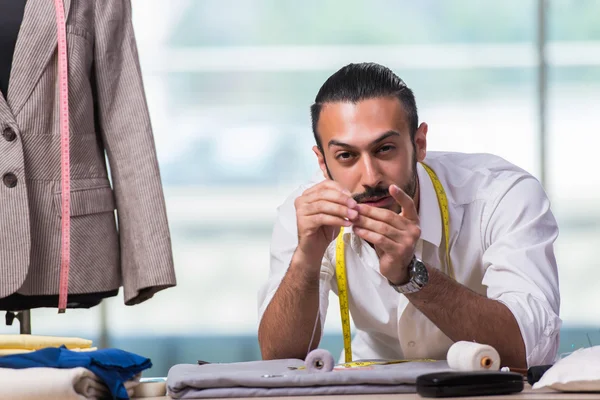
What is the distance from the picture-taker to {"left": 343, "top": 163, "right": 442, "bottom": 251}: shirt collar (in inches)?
93.0

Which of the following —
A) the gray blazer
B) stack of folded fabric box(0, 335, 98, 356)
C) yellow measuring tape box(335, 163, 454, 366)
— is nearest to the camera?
stack of folded fabric box(0, 335, 98, 356)

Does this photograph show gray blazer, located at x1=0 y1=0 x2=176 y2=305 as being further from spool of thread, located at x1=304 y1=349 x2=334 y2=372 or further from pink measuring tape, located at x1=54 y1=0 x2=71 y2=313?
spool of thread, located at x1=304 y1=349 x2=334 y2=372

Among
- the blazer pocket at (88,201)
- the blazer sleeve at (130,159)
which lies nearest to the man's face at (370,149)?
the blazer sleeve at (130,159)

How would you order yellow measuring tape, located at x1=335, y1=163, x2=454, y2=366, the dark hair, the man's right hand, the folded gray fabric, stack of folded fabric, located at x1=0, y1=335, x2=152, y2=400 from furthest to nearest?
yellow measuring tape, located at x1=335, y1=163, x2=454, y2=366, the dark hair, the man's right hand, the folded gray fabric, stack of folded fabric, located at x1=0, y1=335, x2=152, y2=400

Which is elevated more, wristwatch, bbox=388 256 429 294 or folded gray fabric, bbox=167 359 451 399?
wristwatch, bbox=388 256 429 294

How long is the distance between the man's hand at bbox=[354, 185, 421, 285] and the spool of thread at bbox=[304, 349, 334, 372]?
39cm

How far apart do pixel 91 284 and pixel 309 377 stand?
0.83 meters

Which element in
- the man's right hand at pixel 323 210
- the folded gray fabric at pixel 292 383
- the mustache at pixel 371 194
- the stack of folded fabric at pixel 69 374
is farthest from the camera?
the mustache at pixel 371 194

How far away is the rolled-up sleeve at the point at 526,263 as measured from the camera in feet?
6.85

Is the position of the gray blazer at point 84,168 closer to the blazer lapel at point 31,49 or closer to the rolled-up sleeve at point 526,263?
the blazer lapel at point 31,49

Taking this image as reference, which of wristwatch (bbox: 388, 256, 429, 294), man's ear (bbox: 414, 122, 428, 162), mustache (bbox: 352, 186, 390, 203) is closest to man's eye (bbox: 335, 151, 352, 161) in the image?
mustache (bbox: 352, 186, 390, 203)

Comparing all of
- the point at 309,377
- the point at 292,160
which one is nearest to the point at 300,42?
the point at 292,160

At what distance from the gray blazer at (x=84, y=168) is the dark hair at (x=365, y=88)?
1.49 ft

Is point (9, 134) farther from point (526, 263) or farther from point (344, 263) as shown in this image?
point (526, 263)
